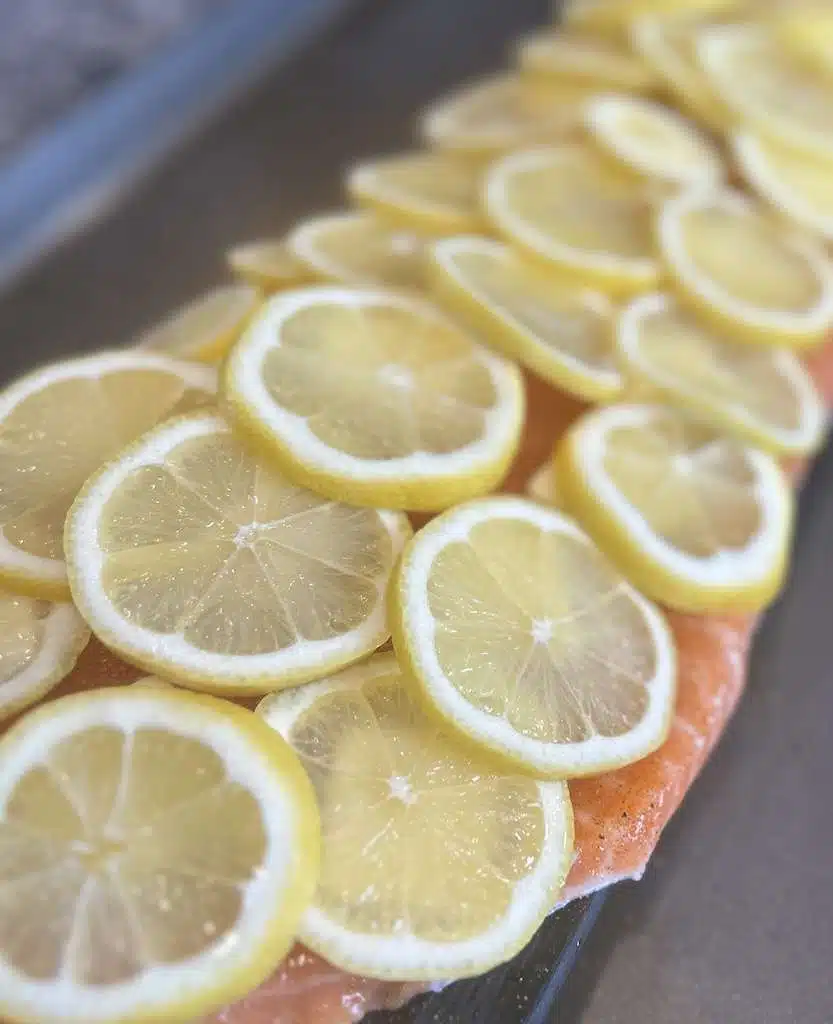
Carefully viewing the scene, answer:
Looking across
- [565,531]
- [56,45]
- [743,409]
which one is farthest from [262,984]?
[56,45]

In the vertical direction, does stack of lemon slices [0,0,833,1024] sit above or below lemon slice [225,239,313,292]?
below

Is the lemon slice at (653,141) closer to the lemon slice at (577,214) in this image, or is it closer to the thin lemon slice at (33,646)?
the lemon slice at (577,214)

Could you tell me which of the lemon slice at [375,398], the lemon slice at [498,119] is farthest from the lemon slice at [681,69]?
the lemon slice at [375,398]

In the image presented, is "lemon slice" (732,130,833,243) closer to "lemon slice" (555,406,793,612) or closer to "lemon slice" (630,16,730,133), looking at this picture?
"lemon slice" (630,16,730,133)

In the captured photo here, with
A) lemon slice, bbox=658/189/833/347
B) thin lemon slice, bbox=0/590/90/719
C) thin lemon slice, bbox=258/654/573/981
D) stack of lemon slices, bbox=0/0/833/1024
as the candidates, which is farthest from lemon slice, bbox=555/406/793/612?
thin lemon slice, bbox=0/590/90/719

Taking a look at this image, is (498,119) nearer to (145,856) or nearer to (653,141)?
(653,141)

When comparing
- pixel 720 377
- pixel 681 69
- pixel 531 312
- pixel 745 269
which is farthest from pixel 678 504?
pixel 681 69
